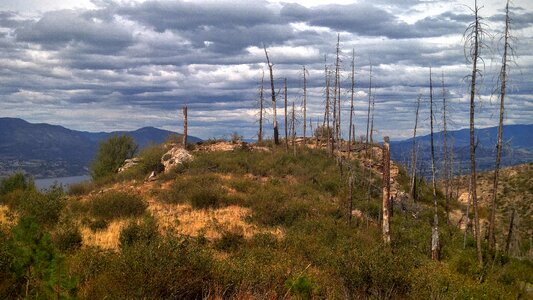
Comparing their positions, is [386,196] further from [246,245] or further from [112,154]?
[112,154]

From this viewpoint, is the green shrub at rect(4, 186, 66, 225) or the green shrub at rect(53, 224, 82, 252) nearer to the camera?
the green shrub at rect(53, 224, 82, 252)

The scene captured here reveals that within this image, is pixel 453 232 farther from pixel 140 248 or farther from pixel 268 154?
pixel 140 248

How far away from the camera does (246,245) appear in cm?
1884

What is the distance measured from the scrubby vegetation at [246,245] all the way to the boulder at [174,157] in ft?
5.17

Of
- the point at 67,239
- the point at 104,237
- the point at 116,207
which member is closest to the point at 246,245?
the point at 104,237

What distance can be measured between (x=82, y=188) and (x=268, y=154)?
16922 mm

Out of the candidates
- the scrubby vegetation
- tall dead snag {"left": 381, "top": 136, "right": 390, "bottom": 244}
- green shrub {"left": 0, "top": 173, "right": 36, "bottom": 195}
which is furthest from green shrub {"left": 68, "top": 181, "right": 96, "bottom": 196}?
tall dead snag {"left": 381, "top": 136, "right": 390, "bottom": 244}

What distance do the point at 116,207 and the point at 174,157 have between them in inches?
590

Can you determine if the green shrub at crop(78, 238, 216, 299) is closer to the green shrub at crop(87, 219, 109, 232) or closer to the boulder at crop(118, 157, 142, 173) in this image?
the green shrub at crop(87, 219, 109, 232)

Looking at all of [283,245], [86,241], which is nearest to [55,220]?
[86,241]

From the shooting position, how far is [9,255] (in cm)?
757

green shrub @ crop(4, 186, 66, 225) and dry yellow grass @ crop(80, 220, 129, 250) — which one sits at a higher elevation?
green shrub @ crop(4, 186, 66, 225)

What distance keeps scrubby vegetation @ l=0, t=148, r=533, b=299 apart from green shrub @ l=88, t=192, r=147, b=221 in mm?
73

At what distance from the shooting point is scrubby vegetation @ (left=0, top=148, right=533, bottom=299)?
24.6 ft
